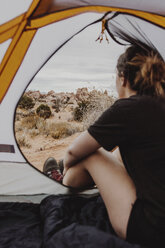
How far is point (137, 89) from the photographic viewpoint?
34.4 inches

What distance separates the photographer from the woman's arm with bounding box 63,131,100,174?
0.86 m

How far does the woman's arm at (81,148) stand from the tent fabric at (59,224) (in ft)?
0.71

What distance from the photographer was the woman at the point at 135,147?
2.38ft

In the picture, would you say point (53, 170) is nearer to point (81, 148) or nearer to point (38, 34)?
point (81, 148)

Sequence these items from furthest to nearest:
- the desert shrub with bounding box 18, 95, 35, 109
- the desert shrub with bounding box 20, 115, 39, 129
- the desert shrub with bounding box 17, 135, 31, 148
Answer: the desert shrub with bounding box 18, 95, 35, 109 < the desert shrub with bounding box 20, 115, 39, 129 < the desert shrub with bounding box 17, 135, 31, 148

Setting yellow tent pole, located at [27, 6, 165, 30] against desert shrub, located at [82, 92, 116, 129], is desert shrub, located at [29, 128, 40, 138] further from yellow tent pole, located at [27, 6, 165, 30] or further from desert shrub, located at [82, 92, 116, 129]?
yellow tent pole, located at [27, 6, 165, 30]

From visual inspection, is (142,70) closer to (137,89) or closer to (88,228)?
(137,89)

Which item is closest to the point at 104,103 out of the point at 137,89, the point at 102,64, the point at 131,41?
A: the point at 102,64

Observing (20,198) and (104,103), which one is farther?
(104,103)

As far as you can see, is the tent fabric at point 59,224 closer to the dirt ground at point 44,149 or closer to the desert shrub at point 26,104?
the dirt ground at point 44,149

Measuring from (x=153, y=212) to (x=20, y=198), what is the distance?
751 mm

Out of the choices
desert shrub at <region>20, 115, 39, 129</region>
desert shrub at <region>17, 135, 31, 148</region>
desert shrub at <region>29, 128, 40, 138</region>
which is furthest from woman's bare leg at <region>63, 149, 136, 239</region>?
desert shrub at <region>20, 115, 39, 129</region>

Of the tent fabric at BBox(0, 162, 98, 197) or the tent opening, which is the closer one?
the tent fabric at BBox(0, 162, 98, 197)

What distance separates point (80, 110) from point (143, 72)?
16.4 feet
